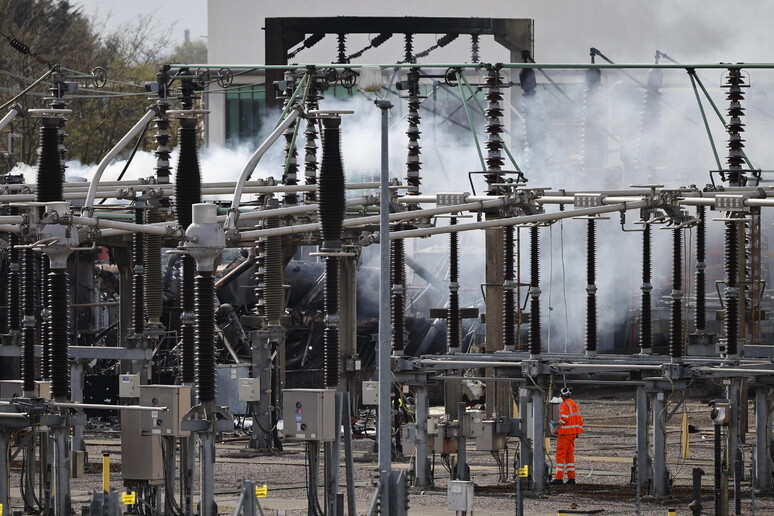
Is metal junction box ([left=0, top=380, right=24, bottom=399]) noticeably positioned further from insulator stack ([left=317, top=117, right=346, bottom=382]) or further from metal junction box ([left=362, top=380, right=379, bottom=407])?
metal junction box ([left=362, top=380, right=379, bottom=407])

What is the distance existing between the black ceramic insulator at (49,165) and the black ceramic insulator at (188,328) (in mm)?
2079

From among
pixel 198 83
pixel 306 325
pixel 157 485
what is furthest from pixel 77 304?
pixel 157 485

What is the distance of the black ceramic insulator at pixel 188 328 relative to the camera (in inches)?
1035

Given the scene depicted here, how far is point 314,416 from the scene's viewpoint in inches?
987

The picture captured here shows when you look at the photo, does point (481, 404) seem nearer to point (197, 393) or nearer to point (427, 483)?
point (427, 483)

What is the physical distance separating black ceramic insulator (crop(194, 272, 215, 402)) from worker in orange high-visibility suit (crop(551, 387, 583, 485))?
388 inches

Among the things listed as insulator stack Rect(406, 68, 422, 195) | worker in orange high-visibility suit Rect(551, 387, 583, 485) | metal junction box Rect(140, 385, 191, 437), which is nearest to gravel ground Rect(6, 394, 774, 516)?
worker in orange high-visibility suit Rect(551, 387, 583, 485)

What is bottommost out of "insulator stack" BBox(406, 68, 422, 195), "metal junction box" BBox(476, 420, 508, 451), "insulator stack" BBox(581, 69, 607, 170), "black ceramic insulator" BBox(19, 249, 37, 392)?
Result: "metal junction box" BBox(476, 420, 508, 451)

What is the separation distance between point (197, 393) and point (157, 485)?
12.4ft

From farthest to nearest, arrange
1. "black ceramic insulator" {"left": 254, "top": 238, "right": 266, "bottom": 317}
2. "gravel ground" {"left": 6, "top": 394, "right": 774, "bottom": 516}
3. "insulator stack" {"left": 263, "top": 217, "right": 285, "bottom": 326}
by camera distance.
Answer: "black ceramic insulator" {"left": 254, "top": 238, "right": 266, "bottom": 317}
"insulator stack" {"left": 263, "top": 217, "right": 285, "bottom": 326}
"gravel ground" {"left": 6, "top": 394, "right": 774, "bottom": 516}

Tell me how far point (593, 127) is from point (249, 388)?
72.9 feet

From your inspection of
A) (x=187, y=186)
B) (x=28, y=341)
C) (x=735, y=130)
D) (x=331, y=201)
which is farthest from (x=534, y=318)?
(x=28, y=341)

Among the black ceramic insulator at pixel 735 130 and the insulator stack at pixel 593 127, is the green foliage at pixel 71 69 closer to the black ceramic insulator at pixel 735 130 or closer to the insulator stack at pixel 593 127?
the insulator stack at pixel 593 127

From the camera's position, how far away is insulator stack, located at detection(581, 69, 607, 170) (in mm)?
56875
